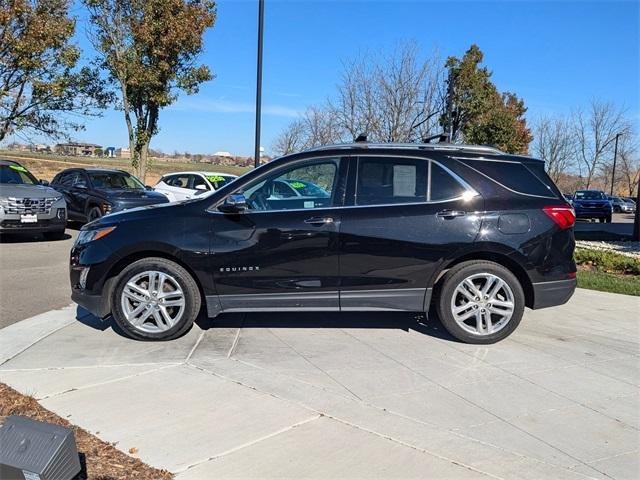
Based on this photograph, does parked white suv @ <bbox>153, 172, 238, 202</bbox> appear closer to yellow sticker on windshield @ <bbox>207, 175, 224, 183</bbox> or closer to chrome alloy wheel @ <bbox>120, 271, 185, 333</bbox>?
yellow sticker on windshield @ <bbox>207, 175, 224, 183</bbox>

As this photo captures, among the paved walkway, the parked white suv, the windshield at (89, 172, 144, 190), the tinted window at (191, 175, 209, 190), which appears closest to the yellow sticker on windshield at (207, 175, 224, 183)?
the parked white suv

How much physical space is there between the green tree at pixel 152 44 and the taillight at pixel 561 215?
55.8 feet

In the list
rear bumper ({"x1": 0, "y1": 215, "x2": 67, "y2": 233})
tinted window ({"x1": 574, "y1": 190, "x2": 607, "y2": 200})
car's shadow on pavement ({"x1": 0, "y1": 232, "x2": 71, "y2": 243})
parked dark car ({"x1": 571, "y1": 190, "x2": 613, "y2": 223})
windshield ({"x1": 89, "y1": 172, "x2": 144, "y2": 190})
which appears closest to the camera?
rear bumper ({"x1": 0, "y1": 215, "x2": 67, "y2": 233})

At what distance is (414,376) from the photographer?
4.36 metres

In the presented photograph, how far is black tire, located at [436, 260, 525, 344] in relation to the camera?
16.6ft

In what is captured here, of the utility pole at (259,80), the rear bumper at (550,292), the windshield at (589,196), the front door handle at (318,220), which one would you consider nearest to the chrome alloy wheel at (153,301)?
the front door handle at (318,220)

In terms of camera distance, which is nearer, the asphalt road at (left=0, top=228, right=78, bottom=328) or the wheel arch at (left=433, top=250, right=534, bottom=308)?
the wheel arch at (left=433, top=250, right=534, bottom=308)

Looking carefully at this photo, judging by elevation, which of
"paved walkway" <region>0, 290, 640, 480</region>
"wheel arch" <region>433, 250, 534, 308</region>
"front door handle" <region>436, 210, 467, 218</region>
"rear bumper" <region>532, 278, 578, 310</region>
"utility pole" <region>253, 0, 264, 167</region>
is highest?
"utility pole" <region>253, 0, 264, 167</region>

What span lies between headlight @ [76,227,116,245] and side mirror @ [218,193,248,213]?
3.43 ft

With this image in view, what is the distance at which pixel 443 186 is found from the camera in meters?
5.13

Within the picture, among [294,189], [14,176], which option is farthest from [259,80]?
[294,189]

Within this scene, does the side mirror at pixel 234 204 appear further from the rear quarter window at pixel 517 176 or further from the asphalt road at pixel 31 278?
the asphalt road at pixel 31 278

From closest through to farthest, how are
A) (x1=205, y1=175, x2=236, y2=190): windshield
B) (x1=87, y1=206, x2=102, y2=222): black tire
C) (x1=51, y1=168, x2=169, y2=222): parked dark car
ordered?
(x1=51, y1=168, x2=169, y2=222): parked dark car → (x1=87, y1=206, x2=102, y2=222): black tire → (x1=205, y1=175, x2=236, y2=190): windshield

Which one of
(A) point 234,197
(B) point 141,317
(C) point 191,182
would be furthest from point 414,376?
(C) point 191,182
